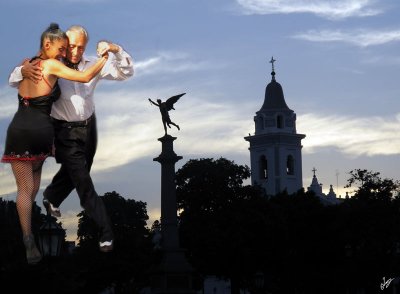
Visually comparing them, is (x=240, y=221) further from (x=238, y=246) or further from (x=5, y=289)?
(x=5, y=289)

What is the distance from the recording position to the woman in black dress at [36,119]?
623 cm

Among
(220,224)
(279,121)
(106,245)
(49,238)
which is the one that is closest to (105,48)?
(106,245)

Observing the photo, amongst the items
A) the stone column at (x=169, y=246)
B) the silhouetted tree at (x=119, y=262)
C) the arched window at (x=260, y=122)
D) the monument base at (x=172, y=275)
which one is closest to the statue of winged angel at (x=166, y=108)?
the stone column at (x=169, y=246)

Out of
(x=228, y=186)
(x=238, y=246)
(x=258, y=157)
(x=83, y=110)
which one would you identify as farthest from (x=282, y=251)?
(x=258, y=157)

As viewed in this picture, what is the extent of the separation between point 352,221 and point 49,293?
31.8 metres

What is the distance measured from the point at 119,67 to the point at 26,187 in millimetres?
977

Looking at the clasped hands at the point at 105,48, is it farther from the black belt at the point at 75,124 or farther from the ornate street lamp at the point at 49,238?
the ornate street lamp at the point at 49,238

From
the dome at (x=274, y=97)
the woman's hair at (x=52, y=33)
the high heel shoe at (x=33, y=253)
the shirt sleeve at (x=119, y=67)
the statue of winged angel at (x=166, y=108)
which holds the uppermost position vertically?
the dome at (x=274, y=97)

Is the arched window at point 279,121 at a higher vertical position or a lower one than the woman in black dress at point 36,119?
higher

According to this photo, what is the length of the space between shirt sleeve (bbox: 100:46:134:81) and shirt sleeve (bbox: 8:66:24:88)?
57cm

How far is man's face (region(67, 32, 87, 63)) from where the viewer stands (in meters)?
6.41

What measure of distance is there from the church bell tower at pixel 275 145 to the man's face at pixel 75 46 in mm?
135036

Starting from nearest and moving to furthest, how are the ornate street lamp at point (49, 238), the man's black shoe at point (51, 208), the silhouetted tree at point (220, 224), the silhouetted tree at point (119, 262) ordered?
the man's black shoe at point (51, 208) < the ornate street lamp at point (49, 238) < the silhouetted tree at point (220, 224) < the silhouetted tree at point (119, 262)

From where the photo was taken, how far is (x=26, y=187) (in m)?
6.45
